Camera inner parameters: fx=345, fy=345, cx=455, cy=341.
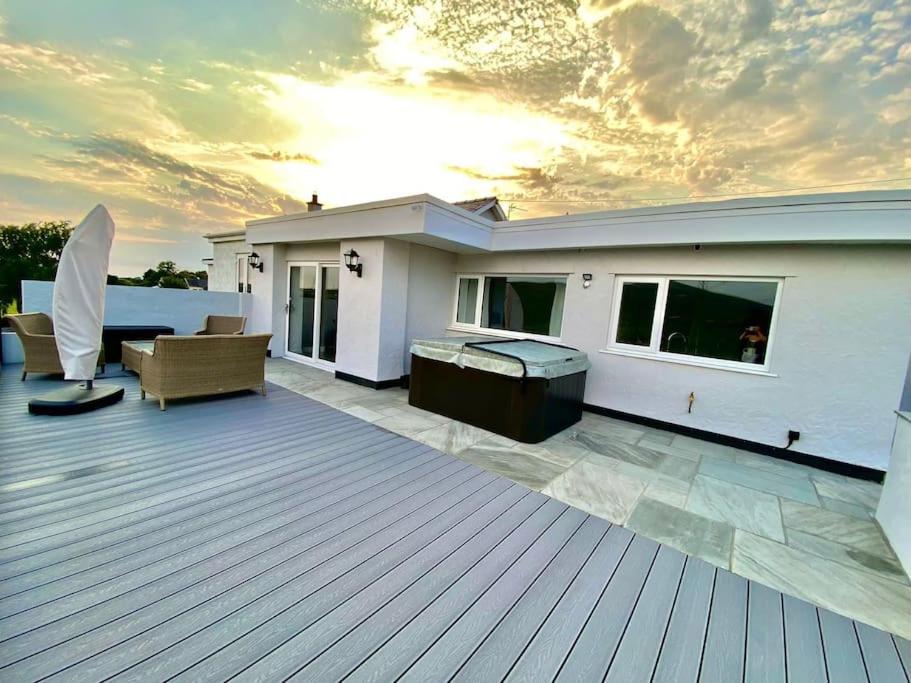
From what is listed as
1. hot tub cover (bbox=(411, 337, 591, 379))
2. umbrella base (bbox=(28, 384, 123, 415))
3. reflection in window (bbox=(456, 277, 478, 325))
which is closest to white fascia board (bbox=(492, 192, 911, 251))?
reflection in window (bbox=(456, 277, 478, 325))

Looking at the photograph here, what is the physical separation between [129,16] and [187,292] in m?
4.68

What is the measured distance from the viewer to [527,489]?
2977 millimetres

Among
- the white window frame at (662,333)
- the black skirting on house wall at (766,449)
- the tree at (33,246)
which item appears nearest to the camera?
the black skirting on house wall at (766,449)

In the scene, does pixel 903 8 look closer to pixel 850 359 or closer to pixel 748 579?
pixel 850 359

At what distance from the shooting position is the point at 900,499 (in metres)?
2.51

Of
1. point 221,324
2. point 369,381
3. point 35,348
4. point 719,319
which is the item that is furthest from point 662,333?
point 35,348

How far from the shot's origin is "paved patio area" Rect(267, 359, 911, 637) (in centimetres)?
214

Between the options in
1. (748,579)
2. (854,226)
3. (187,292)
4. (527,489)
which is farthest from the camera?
(187,292)

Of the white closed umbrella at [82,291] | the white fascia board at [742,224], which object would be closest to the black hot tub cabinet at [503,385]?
the white fascia board at [742,224]

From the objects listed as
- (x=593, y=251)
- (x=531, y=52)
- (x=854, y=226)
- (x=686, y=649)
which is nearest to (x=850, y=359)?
(x=854, y=226)

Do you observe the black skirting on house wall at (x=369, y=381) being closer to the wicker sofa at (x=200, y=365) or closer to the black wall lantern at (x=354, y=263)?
the wicker sofa at (x=200, y=365)

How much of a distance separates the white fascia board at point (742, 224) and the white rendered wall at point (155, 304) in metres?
7.17

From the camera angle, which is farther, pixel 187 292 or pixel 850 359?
pixel 187 292

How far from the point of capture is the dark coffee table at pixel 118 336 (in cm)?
611
